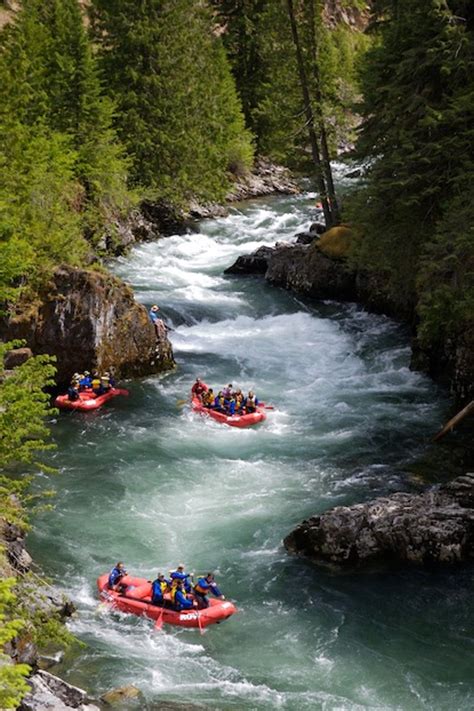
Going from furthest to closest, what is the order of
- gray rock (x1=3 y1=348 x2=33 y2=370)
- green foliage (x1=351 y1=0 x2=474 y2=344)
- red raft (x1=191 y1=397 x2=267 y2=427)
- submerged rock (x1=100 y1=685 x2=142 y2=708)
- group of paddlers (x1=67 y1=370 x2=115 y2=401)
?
1. group of paddlers (x1=67 y1=370 x2=115 y2=401)
2. red raft (x1=191 y1=397 x2=267 y2=427)
3. green foliage (x1=351 y1=0 x2=474 y2=344)
4. gray rock (x1=3 y1=348 x2=33 y2=370)
5. submerged rock (x1=100 y1=685 x2=142 y2=708)

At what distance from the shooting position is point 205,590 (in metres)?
12.1

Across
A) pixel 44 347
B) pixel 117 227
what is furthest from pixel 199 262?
pixel 44 347

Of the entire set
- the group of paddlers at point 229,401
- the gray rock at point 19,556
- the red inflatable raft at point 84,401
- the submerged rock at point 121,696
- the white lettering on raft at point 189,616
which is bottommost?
the white lettering on raft at point 189,616

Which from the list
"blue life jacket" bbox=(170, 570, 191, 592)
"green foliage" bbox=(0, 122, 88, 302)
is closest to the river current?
"blue life jacket" bbox=(170, 570, 191, 592)

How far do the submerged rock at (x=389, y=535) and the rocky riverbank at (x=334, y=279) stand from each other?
6.44 m

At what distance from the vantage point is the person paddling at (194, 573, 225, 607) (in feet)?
39.5

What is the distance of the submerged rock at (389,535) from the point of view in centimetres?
1296

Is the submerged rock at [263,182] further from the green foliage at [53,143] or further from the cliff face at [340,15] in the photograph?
the cliff face at [340,15]

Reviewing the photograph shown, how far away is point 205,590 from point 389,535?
3.33 meters

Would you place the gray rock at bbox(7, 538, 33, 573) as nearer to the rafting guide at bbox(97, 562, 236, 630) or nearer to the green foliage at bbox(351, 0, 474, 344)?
the rafting guide at bbox(97, 562, 236, 630)

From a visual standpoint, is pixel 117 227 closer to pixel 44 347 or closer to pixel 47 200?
pixel 47 200

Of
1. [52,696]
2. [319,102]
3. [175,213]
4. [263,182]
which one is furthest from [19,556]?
[263,182]

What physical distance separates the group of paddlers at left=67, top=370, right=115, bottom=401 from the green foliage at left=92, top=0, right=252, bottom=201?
1749cm

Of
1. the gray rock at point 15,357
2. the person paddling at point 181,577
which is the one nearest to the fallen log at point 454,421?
the person paddling at point 181,577
